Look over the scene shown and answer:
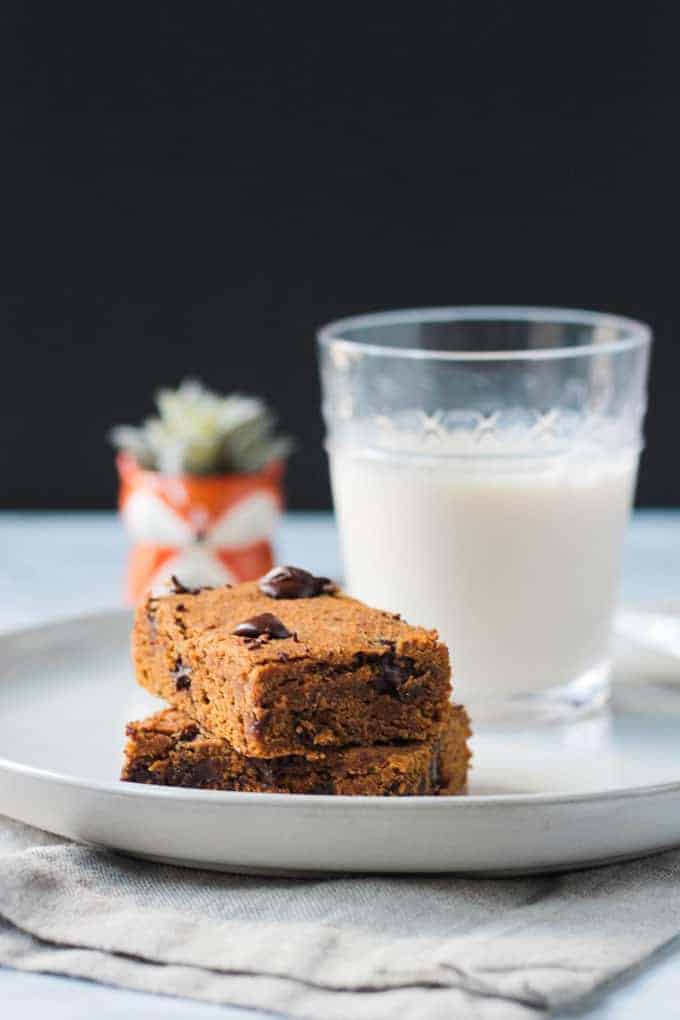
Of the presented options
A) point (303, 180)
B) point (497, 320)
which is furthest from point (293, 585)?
point (303, 180)

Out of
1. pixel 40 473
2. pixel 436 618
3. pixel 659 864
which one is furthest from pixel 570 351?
pixel 40 473

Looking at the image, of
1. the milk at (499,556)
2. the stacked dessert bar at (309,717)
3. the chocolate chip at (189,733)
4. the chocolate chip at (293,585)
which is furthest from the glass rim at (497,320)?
the chocolate chip at (189,733)

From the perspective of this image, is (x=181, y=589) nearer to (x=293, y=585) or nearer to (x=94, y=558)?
(x=293, y=585)

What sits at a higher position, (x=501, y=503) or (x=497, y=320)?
(x=497, y=320)

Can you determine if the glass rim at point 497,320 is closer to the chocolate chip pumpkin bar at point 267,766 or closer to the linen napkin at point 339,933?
the chocolate chip pumpkin bar at point 267,766

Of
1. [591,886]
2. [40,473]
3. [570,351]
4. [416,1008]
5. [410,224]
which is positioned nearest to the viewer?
[416,1008]

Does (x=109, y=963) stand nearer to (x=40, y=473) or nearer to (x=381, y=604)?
(x=381, y=604)

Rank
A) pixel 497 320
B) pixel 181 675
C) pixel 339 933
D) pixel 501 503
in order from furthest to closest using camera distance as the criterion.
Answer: pixel 497 320 < pixel 501 503 < pixel 181 675 < pixel 339 933
